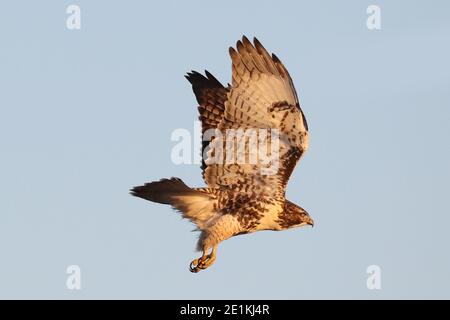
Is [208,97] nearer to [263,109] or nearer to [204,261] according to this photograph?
[263,109]

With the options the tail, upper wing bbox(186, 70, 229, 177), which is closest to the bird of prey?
the tail

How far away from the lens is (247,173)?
11391 millimetres

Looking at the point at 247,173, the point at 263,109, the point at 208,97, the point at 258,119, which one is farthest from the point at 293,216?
the point at 208,97

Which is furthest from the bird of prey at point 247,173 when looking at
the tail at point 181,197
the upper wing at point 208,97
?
the upper wing at point 208,97

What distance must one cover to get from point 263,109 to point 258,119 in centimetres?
15

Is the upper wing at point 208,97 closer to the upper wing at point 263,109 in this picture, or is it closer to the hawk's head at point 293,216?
the upper wing at point 263,109

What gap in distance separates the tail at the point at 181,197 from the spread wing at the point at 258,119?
0.29 meters

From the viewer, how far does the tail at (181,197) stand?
11.1 metres
